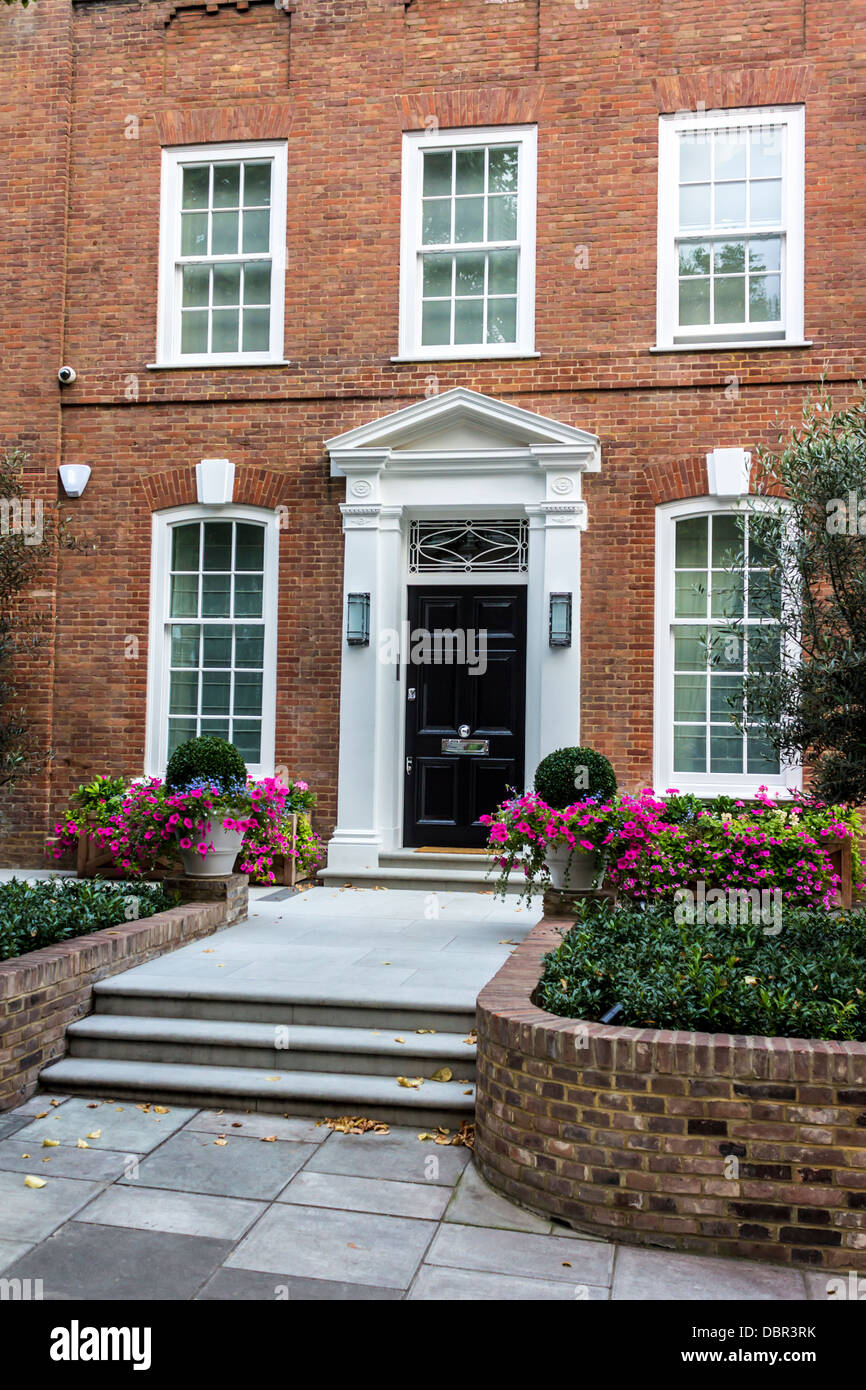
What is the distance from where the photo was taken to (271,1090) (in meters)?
5.31

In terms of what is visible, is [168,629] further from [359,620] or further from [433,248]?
[433,248]

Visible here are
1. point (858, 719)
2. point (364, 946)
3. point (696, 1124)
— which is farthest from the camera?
point (364, 946)

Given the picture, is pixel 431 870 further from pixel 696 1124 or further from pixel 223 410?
pixel 696 1124

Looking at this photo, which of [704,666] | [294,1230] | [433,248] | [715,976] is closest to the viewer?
[294,1230]

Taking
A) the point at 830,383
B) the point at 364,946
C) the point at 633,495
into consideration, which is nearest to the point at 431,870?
the point at 364,946

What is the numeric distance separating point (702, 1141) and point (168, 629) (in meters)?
8.06

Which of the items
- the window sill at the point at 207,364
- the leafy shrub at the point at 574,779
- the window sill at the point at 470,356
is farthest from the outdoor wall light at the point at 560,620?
the window sill at the point at 207,364

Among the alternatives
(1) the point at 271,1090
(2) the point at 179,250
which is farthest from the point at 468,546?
(1) the point at 271,1090

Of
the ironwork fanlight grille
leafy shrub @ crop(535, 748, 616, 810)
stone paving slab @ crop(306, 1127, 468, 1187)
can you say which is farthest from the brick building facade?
stone paving slab @ crop(306, 1127, 468, 1187)

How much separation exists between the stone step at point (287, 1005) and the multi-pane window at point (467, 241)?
6.49 metres

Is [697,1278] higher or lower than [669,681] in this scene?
lower

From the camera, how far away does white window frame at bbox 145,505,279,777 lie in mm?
10641

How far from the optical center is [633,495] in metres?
9.99
